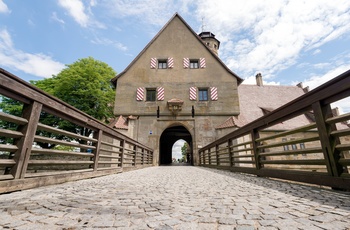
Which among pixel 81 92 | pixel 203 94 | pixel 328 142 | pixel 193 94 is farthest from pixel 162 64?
pixel 328 142

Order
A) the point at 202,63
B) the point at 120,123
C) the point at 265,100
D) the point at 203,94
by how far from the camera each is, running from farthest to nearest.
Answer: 1. the point at 265,100
2. the point at 202,63
3. the point at 203,94
4. the point at 120,123

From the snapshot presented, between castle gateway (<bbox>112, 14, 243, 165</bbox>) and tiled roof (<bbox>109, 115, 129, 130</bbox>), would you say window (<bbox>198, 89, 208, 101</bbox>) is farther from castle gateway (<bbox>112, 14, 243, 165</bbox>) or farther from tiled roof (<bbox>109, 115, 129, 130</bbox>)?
tiled roof (<bbox>109, 115, 129, 130</bbox>)

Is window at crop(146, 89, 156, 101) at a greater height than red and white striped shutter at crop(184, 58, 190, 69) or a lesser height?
lesser

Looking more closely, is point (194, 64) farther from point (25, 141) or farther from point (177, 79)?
point (25, 141)

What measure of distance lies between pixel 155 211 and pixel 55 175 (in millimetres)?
2335

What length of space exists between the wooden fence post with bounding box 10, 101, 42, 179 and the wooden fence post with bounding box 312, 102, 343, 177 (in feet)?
13.4

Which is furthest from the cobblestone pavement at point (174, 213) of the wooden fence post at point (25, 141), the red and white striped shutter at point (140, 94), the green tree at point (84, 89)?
the green tree at point (84, 89)

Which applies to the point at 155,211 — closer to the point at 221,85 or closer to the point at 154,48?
the point at 221,85

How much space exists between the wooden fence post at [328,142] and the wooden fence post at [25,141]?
4.08m

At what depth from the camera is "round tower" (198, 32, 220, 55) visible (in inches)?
1198

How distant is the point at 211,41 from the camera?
30562 mm

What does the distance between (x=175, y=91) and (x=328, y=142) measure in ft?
42.3

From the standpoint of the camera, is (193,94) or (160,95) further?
(193,94)

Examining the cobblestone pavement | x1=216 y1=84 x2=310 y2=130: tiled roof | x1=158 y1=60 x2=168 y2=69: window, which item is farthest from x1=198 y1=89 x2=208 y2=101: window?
the cobblestone pavement
